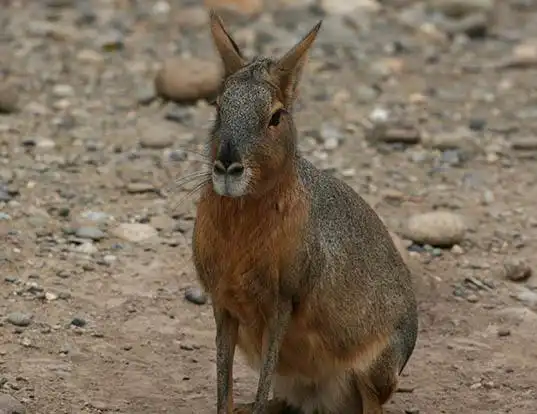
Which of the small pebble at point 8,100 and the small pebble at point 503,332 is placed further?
the small pebble at point 8,100

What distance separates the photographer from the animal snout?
454 centimetres

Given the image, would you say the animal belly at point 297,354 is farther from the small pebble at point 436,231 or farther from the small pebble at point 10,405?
the small pebble at point 436,231

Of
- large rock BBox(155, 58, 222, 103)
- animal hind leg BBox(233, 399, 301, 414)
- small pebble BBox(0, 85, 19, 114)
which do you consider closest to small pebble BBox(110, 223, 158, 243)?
animal hind leg BBox(233, 399, 301, 414)

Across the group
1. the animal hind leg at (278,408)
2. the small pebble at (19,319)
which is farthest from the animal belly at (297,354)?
the small pebble at (19,319)

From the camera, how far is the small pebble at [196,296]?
6.77m

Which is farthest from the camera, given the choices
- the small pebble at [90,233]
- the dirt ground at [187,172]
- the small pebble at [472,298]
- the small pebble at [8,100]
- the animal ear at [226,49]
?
the small pebble at [8,100]

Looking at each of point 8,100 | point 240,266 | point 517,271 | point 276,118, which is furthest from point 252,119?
point 8,100

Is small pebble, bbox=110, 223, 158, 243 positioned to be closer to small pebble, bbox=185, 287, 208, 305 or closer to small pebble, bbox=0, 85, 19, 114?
small pebble, bbox=185, 287, 208, 305

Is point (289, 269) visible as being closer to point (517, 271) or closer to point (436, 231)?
point (517, 271)

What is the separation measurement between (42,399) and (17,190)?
8.22ft

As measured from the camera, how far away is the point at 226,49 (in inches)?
199

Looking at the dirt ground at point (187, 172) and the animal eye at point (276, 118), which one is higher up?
the animal eye at point (276, 118)

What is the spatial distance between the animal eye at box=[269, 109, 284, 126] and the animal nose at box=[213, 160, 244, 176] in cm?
30

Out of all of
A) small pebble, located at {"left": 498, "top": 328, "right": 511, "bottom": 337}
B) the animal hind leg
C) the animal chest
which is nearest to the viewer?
the animal chest
